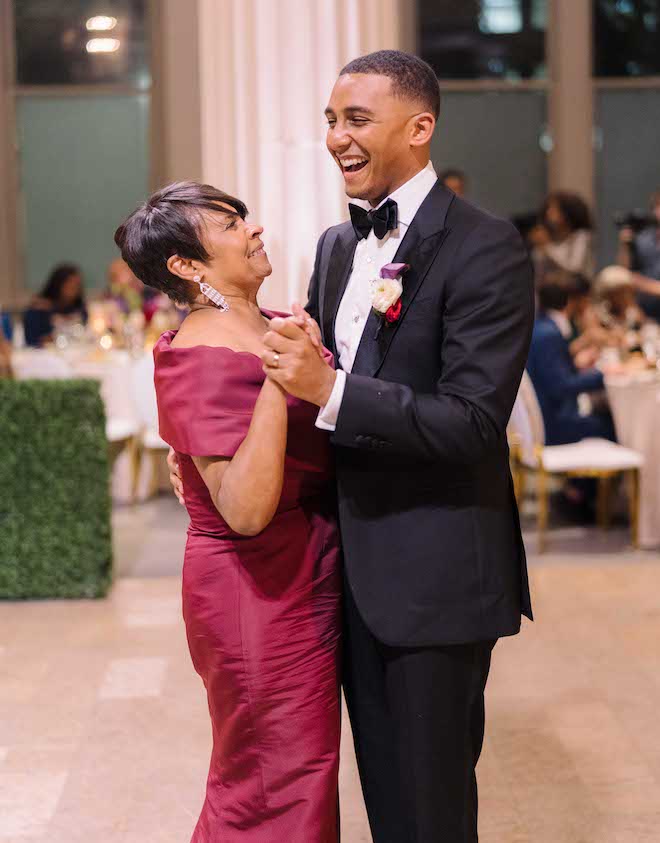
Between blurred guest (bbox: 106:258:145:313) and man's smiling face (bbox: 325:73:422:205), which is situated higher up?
man's smiling face (bbox: 325:73:422:205)

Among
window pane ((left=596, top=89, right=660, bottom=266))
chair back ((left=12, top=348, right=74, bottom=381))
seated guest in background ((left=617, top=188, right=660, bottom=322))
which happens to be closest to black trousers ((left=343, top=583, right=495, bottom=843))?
chair back ((left=12, top=348, right=74, bottom=381))

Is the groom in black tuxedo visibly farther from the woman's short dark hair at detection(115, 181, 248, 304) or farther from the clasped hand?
the woman's short dark hair at detection(115, 181, 248, 304)

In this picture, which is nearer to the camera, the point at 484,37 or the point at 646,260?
the point at 646,260

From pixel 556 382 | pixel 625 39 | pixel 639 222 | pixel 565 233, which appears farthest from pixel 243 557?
pixel 625 39

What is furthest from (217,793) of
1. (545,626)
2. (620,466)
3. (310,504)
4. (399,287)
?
(620,466)

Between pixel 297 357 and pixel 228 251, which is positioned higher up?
pixel 228 251

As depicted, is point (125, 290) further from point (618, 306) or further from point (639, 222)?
point (639, 222)

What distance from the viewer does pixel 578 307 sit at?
7188mm

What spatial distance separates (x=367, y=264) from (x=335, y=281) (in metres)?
0.11

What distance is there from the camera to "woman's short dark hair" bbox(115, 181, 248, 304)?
2.20 meters

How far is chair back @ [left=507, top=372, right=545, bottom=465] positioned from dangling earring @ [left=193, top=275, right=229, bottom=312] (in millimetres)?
3660

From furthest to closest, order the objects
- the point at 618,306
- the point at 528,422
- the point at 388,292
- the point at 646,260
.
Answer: the point at 646,260 → the point at 618,306 → the point at 528,422 → the point at 388,292

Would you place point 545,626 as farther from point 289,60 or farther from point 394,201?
point 394,201

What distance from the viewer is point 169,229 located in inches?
86.7
